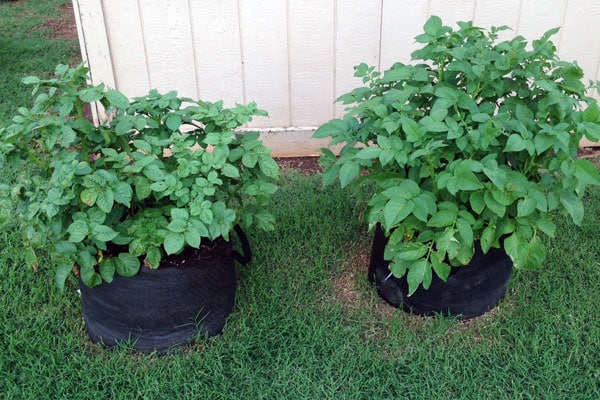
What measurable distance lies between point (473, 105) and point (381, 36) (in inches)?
54.3

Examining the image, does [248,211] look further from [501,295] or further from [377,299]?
[501,295]

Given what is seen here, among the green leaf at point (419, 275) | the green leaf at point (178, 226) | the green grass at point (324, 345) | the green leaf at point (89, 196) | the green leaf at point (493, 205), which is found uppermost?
the green leaf at point (89, 196)

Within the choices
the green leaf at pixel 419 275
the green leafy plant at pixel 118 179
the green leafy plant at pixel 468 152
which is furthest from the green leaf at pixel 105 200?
the green leaf at pixel 419 275

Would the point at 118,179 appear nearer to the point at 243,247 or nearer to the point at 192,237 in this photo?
the point at 192,237

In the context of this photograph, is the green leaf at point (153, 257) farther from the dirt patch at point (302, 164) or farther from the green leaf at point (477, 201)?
the dirt patch at point (302, 164)

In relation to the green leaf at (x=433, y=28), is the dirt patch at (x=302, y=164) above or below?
below

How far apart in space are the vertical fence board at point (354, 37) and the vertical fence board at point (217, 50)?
0.54 meters

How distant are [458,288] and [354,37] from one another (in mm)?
1605

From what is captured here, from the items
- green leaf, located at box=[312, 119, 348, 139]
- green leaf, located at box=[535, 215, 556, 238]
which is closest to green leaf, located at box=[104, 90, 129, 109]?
green leaf, located at box=[312, 119, 348, 139]

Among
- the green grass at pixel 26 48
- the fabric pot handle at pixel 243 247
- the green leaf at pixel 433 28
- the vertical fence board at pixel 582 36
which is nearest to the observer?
the green leaf at pixel 433 28

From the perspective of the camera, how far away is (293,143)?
3.66 m

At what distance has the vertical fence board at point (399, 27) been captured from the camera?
10.8 feet

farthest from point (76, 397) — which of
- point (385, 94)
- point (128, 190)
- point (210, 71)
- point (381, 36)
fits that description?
point (381, 36)

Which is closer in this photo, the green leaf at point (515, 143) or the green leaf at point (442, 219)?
the green leaf at point (515, 143)
